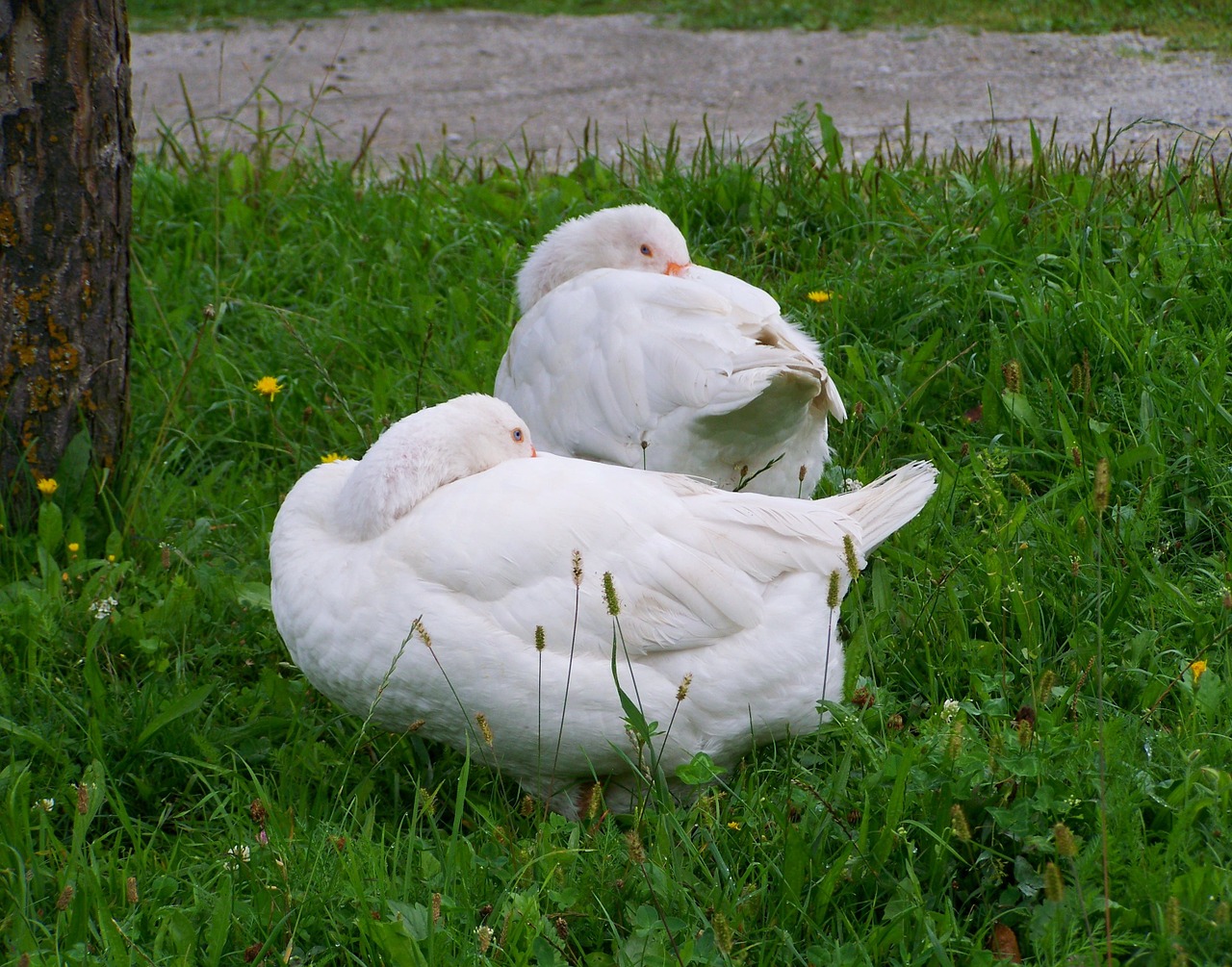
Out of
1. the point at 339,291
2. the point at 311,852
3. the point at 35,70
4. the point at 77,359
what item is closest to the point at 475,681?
the point at 311,852

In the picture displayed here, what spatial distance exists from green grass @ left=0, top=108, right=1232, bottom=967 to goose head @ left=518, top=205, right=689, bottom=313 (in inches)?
20.0

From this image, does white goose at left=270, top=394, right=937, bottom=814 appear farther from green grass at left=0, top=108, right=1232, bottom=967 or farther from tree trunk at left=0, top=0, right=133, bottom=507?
tree trunk at left=0, top=0, right=133, bottom=507

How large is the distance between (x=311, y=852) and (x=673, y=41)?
27.5 feet

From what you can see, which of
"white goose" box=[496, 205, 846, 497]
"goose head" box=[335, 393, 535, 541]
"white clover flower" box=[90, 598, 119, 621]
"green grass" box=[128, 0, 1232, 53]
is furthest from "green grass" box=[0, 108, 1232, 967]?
"green grass" box=[128, 0, 1232, 53]

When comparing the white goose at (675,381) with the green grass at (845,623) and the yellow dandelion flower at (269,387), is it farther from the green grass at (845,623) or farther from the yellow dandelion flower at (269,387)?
Answer: the yellow dandelion flower at (269,387)

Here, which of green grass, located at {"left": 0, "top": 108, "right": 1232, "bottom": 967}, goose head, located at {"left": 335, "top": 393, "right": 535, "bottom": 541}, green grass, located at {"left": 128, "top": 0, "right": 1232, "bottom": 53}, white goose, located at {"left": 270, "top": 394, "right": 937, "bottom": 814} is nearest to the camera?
green grass, located at {"left": 0, "top": 108, "right": 1232, "bottom": 967}

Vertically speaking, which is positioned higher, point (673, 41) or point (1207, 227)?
point (673, 41)

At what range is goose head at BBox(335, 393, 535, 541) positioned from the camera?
2951 millimetres

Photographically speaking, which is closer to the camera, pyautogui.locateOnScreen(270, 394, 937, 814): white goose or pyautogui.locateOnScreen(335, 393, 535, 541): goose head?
pyautogui.locateOnScreen(270, 394, 937, 814): white goose

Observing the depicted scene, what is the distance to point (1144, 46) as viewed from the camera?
8.27 metres

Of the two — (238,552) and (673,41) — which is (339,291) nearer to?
(238,552)

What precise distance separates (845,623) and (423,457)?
3.92 ft

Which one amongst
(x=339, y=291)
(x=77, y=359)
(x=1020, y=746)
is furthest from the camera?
(x=339, y=291)

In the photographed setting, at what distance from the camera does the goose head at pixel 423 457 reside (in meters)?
2.95
